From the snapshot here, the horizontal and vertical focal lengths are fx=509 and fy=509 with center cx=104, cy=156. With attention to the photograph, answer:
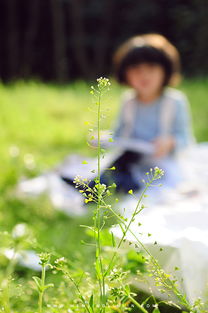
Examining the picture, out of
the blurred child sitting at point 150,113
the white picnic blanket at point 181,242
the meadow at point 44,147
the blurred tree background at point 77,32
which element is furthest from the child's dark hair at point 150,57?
the blurred tree background at point 77,32

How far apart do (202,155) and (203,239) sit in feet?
6.33

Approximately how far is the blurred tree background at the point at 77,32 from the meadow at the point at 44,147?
62.4 inches

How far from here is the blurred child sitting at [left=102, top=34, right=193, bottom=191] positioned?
2420mm

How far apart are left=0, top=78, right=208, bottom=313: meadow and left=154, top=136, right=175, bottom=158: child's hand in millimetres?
309

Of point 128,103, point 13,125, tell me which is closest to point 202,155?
point 128,103

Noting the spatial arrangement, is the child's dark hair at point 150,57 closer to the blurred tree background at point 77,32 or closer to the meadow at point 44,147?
the meadow at point 44,147

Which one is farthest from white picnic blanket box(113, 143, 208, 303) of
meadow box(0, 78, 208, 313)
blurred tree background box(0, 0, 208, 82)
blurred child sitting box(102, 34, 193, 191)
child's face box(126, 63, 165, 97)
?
blurred tree background box(0, 0, 208, 82)

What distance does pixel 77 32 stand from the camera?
7410mm

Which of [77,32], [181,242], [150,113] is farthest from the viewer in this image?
[77,32]

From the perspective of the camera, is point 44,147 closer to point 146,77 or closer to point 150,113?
point 150,113

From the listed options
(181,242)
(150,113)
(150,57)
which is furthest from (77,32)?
(181,242)

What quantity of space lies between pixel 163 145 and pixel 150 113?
0.32m

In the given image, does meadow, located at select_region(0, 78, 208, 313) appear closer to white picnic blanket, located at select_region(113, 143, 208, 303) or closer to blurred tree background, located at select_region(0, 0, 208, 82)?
white picnic blanket, located at select_region(113, 143, 208, 303)

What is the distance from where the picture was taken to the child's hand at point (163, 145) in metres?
2.39
